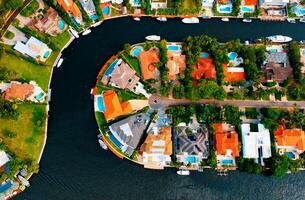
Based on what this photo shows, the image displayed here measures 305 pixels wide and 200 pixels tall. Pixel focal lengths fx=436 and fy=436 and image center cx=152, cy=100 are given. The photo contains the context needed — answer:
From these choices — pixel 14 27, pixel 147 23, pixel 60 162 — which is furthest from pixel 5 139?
pixel 147 23

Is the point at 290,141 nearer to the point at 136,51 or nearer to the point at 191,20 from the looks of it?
the point at 191,20

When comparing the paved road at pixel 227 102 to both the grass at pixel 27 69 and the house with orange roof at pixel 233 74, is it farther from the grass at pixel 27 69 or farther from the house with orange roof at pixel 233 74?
the grass at pixel 27 69

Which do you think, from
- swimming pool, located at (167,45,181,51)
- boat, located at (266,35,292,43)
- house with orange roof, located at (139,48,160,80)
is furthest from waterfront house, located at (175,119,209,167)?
boat, located at (266,35,292,43)

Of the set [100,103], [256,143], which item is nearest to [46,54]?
[100,103]

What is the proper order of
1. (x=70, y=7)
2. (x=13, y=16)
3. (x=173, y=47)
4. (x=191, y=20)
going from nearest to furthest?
(x=70, y=7) < (x=13, y=16) < (x=173, y=47) < (x=191, y=20)

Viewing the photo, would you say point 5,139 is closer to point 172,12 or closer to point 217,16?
point 172,12

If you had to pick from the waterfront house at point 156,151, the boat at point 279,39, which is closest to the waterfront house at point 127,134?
the waterfront house at point 156,151

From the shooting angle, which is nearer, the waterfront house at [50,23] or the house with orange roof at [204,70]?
the house with orange roof at [204,70]
